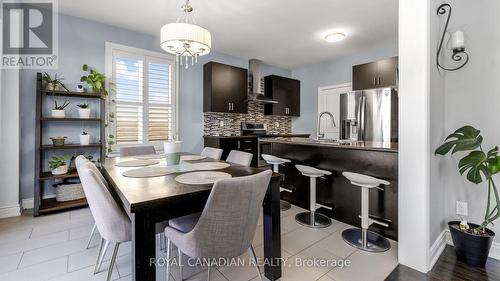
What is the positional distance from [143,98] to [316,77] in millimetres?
3889

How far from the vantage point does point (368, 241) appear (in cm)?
209

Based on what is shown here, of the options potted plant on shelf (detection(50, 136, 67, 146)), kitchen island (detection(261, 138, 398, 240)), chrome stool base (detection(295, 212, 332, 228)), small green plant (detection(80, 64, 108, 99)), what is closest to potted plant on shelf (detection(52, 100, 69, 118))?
potted plant on shelf (detection(50, 136, 67, 146))

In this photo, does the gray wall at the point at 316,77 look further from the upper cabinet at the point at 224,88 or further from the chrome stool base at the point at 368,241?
the chrome stool base at the point at 368,241

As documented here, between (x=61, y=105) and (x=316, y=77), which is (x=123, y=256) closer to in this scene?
(x=61, y=105)

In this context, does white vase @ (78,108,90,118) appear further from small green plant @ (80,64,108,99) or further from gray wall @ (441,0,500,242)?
gray wall @ (441,0,500,242)

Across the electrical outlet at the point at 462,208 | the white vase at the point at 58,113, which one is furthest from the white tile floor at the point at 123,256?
the white vase at the point at 58,113

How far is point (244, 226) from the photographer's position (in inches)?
47.8

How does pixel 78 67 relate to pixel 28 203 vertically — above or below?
above

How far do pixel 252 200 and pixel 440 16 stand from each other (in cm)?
226

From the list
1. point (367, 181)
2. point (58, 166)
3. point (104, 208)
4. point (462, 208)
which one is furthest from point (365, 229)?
point (58, 166)

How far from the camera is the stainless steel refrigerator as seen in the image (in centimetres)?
363

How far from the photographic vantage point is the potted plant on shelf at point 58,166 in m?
2.76

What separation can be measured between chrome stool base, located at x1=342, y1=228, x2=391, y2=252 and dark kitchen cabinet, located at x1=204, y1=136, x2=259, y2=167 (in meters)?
2.46

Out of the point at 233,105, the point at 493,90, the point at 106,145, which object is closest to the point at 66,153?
the point at 106,145
